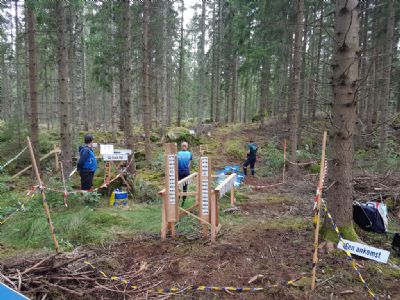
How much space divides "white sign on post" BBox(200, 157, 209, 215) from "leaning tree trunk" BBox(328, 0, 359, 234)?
2.20 meters

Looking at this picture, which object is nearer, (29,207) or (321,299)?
(321,299)

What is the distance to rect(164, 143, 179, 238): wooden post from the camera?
5.82m

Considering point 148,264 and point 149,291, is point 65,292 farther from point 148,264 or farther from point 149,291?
point 148,264

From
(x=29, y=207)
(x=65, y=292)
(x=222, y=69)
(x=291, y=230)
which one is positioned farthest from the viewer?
(x=222, y=69)

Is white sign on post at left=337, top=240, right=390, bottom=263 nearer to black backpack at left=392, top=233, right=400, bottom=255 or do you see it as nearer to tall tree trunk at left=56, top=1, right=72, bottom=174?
black backpack at left=392, top=233, right=400, bottom=255

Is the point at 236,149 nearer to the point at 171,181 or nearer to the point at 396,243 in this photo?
the point at 171,181

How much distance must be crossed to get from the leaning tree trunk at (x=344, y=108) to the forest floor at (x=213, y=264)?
62cm

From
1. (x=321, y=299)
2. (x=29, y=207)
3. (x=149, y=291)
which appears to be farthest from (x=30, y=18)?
(x=321, y=299)

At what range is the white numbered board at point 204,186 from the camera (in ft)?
19.1

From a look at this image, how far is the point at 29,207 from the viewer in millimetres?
6879

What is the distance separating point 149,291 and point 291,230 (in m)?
3.40

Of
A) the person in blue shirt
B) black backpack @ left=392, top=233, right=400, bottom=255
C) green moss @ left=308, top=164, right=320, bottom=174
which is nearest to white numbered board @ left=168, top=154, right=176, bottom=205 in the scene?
the person in blue shirt

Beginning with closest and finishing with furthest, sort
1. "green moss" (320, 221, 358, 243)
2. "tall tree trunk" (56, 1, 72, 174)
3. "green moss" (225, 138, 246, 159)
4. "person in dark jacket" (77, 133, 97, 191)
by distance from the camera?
"green moss" (320, 221, 358, 243) → "person in dark jacket" (77, 133, 97, 191) → "tall tree trunk" (56, 1, 72, 174) → "green moss" (225, 138, 246, 159)

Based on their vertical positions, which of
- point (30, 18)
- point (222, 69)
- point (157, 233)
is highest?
point (222, 69)
